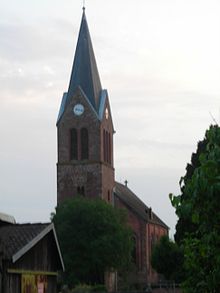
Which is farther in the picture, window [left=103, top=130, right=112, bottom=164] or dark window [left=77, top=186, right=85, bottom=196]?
window [left=103, top=130, right=112, bottom=164]

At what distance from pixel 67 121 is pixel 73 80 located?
4.66 meters

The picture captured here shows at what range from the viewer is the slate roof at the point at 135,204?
89.9 metres

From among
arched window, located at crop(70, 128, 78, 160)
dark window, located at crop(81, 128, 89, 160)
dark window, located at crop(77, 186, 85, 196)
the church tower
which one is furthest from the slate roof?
arched window, located at crop(70, 128, 78, 160)

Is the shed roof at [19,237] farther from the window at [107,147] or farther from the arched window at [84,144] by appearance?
the window at [107,147]

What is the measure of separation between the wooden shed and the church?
2355 inches

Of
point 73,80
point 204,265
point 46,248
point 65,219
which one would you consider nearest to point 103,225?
point 65,219

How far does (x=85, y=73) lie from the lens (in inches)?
3452

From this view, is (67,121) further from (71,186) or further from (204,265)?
Result: (204,265)

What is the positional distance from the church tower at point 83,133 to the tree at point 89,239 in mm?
9401

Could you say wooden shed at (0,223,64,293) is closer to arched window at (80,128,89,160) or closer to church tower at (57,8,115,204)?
church tower at (57,8,115,204)

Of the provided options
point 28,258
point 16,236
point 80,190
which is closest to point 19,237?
point 16,236

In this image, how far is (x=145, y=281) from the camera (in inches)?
3445

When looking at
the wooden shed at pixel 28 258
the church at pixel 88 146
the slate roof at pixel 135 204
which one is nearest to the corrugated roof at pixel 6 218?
the wooden shed at pixel 28 258

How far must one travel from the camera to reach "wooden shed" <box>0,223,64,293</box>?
2106 centimetres
